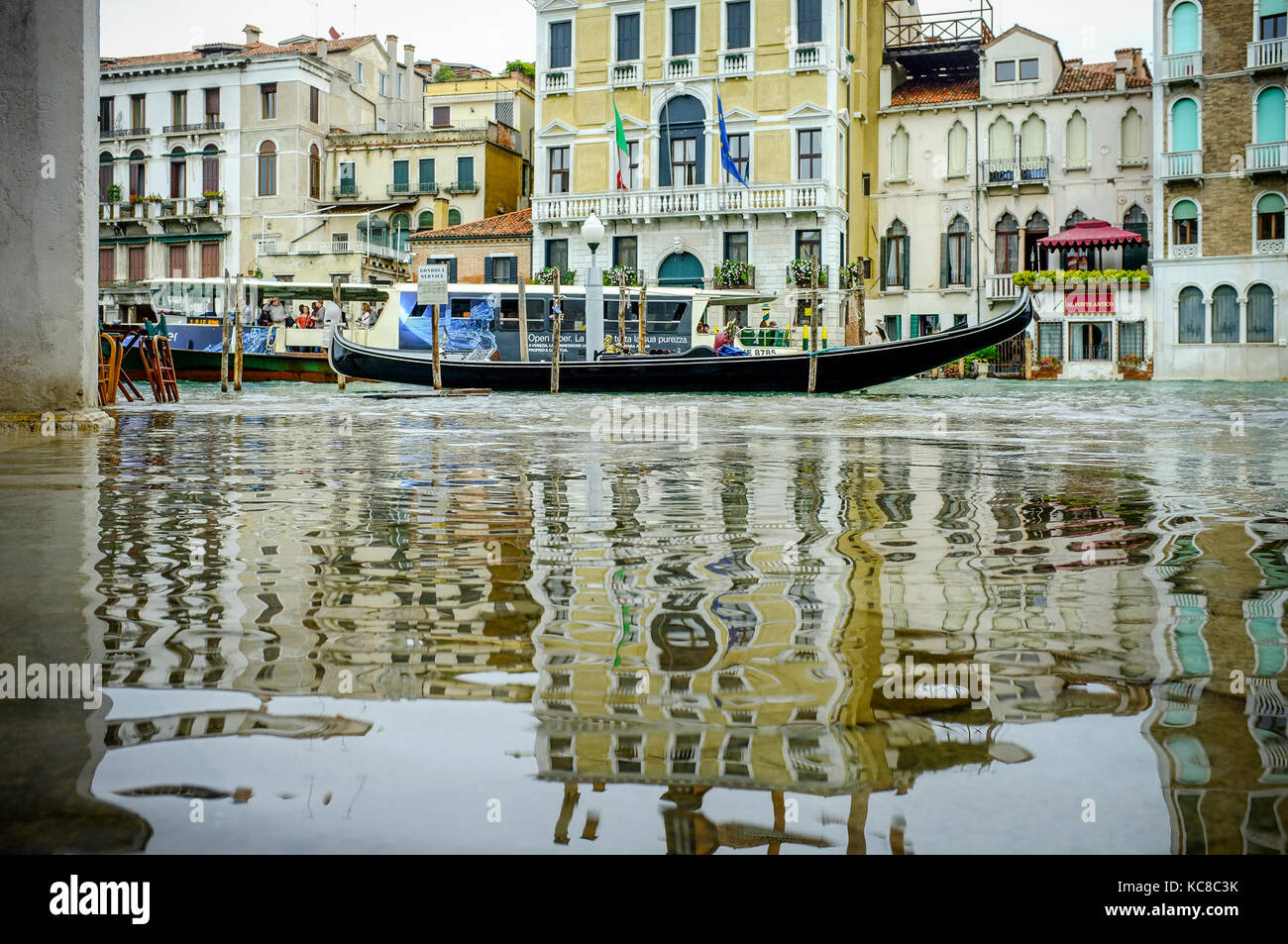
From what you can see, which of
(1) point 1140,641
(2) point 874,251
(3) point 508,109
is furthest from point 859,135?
(1) point 1140,641

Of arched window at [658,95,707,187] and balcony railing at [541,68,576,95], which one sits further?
balcony railing at [541,68,576,95]

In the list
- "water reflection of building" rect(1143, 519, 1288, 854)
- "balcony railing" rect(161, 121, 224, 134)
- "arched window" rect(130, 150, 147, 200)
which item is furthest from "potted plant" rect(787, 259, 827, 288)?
"water reflection of building" rect(1143, 519, 1288, 854)

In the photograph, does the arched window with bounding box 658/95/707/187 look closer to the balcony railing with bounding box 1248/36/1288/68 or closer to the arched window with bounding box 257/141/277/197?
the arched window with bounding box 257/141/277/197

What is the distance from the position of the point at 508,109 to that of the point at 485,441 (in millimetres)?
38419

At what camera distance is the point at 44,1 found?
31.5ft

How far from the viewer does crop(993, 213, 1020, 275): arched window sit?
1558 inches

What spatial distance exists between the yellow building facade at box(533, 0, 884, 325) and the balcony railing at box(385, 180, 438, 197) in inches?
203

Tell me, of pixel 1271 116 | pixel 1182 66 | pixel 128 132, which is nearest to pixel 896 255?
pixel 1182 66

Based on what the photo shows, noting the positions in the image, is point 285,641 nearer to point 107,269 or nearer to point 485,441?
point 485,441

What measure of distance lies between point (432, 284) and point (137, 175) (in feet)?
98.0

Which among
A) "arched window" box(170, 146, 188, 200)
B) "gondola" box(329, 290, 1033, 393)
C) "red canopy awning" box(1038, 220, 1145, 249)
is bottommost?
"gondola" box(329, 290, 1033, 393)

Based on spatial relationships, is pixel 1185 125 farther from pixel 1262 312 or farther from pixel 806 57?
pixel 806 57

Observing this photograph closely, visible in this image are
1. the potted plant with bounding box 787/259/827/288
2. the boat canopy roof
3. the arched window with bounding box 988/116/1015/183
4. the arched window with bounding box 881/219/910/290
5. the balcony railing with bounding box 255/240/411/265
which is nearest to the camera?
the boat canopy roof

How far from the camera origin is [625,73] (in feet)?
131
